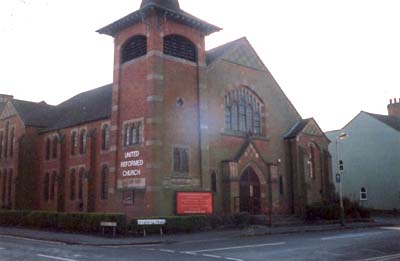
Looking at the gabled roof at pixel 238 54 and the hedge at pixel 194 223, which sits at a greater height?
the gabled roof at pixel 238 54

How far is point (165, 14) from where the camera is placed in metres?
29.8

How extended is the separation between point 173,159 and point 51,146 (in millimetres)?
19035

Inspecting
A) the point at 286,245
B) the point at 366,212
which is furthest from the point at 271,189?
the point at 286,245

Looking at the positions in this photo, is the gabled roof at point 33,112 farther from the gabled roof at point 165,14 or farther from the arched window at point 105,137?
the gabled roof at point 165,14

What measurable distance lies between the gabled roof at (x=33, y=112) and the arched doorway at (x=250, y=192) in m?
23.0

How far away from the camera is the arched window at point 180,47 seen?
30.8 meters

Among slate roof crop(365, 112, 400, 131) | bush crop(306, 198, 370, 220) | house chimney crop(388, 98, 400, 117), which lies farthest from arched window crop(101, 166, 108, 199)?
house chimney crop(388, 98, 400, 117)

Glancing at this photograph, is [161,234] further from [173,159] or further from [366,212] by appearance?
[366,212]

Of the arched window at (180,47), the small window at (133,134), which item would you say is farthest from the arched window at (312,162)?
the small window at (133,134)

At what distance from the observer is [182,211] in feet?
94.7

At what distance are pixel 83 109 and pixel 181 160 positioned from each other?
1684 centimetres

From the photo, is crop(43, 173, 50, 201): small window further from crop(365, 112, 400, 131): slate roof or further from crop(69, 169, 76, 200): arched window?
crop(365, 112, 400, 131): slate roof

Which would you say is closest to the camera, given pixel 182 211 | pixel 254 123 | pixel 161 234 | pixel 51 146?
pixel 161 234

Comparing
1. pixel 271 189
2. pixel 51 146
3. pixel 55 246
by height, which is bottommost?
pixel 55 246
